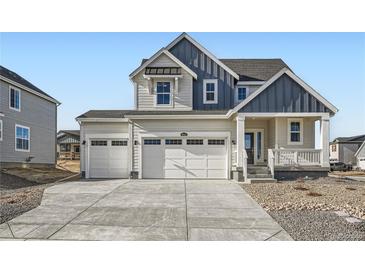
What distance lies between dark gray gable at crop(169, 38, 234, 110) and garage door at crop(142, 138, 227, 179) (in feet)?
9.61

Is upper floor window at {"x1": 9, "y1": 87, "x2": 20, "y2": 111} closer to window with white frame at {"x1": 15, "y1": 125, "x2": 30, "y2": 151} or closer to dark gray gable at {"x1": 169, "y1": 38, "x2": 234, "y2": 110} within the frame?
window with white frame at {"x1": 15, "y1": 125, "x2": 30, "y2": 151}

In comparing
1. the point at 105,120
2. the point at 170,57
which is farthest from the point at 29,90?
the point at 170,57

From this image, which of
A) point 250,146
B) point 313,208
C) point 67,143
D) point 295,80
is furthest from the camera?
point 67,143

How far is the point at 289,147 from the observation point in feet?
52.7

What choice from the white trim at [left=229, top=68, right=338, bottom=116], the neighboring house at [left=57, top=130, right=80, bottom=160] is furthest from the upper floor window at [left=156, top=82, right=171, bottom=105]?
the neighboring house at [left=57, top=130, right=80, bottom=160]

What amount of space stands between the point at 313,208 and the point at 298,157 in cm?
702

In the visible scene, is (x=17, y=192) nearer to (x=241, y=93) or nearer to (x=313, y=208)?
(x=313, y=208)

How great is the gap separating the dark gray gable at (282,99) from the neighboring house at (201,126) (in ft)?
0.16

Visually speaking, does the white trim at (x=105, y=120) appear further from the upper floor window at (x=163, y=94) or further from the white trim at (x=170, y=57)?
the white trim at (x=170, y=57)

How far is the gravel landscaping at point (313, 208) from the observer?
663cm

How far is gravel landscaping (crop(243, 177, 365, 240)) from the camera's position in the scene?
21.8 ft

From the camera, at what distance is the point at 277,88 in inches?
589

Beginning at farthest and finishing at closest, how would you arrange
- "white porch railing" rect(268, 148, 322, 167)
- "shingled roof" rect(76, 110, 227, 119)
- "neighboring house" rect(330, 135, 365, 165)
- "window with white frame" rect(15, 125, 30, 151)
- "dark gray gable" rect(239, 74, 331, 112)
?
"neighboring house" rect(330, 135, 365, 165)
"window with white frame" rect(15, 125, 30, 151)
"shingled roof" rect(76, 110, 227, 119)
"white porch railing" rect(268, 148, 322, 167)
"dark gray gable" rect(239, 74, 331, 112)
